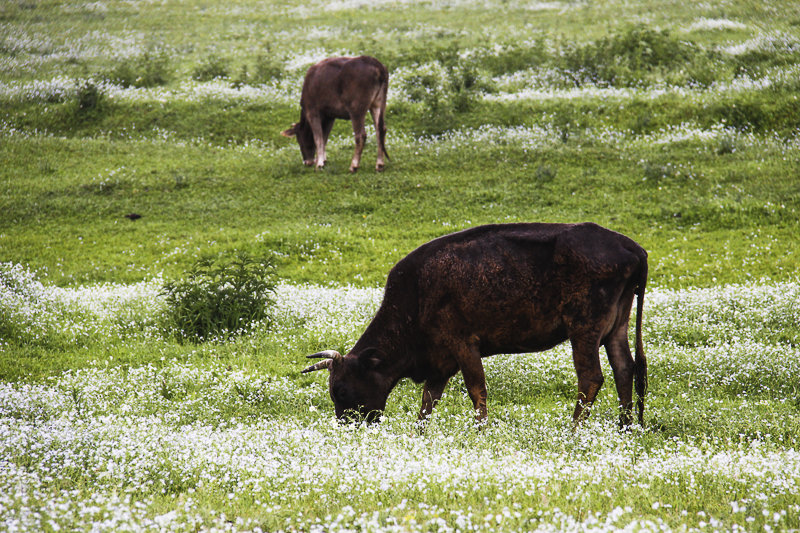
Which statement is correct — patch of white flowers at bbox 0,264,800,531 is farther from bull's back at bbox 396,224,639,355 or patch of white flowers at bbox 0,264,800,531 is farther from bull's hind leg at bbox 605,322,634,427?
bull's back at bbox 396,224,639,355

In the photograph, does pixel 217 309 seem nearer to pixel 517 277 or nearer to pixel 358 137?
pixel 517 277

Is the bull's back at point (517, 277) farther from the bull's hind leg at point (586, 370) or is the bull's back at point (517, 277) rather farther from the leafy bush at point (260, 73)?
the leafy bush at point (260, 73)

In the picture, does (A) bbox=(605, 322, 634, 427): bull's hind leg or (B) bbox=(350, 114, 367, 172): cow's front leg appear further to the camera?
(B) bbox=(350, 114, 367, 172): cow's front leg

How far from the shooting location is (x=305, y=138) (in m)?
23.4

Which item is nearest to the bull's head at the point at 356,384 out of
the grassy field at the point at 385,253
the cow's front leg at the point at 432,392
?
the grassy field at the point at 385,253

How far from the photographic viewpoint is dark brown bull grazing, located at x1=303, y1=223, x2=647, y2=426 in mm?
7281

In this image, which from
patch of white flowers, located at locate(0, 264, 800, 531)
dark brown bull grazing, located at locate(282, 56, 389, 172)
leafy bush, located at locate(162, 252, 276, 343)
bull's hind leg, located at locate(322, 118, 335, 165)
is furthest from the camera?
bull's hind leg, located at locate(322, 118, 335, 165)

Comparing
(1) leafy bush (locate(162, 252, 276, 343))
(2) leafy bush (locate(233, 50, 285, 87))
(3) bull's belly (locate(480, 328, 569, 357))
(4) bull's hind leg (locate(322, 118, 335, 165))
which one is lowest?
(1) leafy bush (locate(162, 252, 276, 343))

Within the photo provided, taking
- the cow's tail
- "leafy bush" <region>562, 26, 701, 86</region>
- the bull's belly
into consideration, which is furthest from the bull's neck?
"leafy bush" <region>562, 26, 701, 86</region>

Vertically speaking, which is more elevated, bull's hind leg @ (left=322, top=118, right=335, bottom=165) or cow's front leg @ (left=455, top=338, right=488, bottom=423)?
cow's front leg @ (left=455, top=338, right=488, bottom=423)

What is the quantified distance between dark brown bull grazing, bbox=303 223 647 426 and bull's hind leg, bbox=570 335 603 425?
11 mm

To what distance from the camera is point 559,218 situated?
60.8ft

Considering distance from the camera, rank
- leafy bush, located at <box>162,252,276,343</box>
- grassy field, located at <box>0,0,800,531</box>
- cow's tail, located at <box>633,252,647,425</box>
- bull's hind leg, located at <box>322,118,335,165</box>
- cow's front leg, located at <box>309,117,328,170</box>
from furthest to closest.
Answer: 1. bull's hind leg, located at <box>322,118,335,165</box>
2. cow's front leg, located at <box>309,117,328,170</box>
3. leafy bush, located at <box>162,252,276,343</box>
4. cow's tail, located at <box>633,252,647,425</box>
5. grassy field, located at <box>0,0,800,531</box>

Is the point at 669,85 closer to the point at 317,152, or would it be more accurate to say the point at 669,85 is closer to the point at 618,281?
the point at 317,152
